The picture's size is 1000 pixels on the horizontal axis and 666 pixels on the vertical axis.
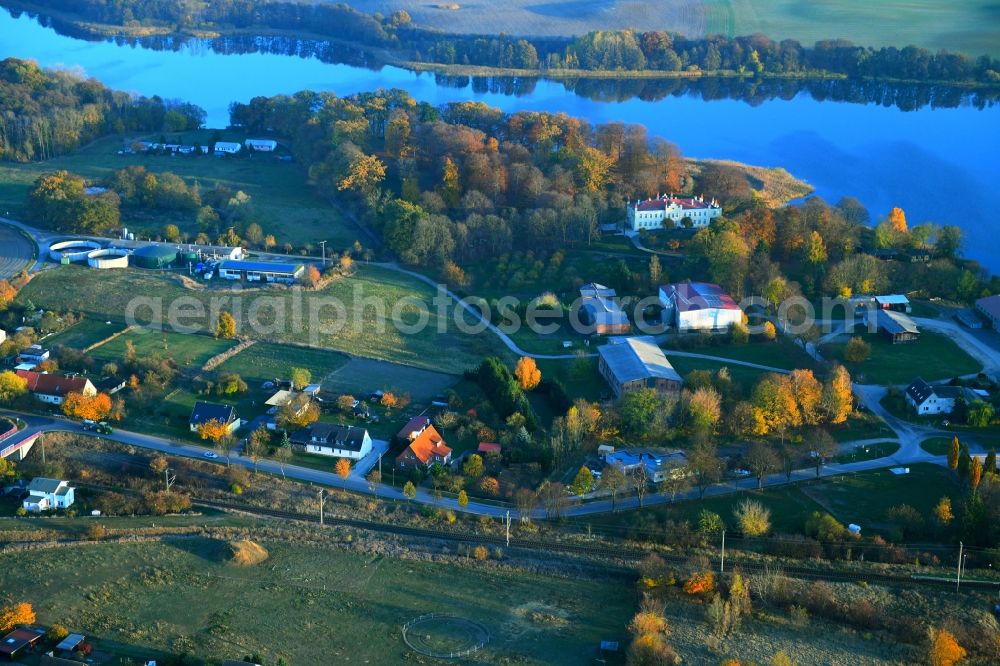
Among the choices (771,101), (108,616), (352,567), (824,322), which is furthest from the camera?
(771,101)

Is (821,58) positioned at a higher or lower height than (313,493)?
higher

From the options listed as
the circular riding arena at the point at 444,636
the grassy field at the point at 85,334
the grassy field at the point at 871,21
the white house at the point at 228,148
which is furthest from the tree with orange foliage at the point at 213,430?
the grassy field at the point at 871,21

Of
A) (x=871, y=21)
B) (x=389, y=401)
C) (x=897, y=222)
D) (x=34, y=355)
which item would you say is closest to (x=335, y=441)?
(x=389, y=401)

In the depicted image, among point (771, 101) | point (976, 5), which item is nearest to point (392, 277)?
point (771, 101)

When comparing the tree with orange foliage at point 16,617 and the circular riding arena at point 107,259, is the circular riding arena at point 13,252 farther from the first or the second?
the tree with orange foliage at point 16,617

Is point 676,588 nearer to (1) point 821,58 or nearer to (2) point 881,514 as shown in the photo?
(2) point 881,514
